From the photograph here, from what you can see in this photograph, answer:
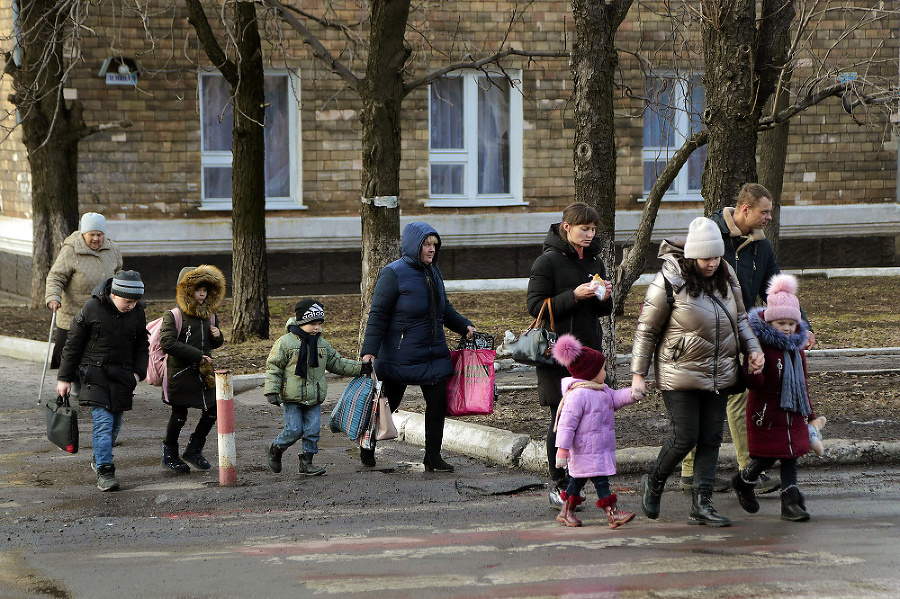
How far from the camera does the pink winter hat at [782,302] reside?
6168 mm

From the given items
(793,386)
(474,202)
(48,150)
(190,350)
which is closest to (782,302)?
(793,386)

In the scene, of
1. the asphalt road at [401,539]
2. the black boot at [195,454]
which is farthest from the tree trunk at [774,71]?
A: the black boot at [195,454]

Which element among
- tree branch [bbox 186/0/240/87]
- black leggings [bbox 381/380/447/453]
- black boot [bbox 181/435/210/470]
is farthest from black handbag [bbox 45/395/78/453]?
tree branch [bbox 186/0/240/87]

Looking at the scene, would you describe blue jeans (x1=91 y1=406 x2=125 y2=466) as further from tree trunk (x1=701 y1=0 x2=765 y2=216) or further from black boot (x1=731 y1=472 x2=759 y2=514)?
tree trunk (x1=701 y1=0 x2=765 y2=216)

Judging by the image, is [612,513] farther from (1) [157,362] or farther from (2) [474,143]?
(2) [474,143]

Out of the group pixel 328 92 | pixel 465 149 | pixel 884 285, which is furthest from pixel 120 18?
pixel 884 285

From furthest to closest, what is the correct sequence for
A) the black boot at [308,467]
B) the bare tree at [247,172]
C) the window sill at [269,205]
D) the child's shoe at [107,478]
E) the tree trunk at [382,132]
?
the window sill at [269,205], the bare tree at [247,172], the tree trunk at [382,132], the black boot at [308,467], the child's shoe at [107,478]

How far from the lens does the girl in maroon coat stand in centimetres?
616

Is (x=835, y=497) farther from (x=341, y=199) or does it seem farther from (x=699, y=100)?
(x=699, y=100)

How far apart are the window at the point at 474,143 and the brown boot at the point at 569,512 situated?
14.1 m

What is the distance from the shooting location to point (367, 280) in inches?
472

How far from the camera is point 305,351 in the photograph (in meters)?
7.62

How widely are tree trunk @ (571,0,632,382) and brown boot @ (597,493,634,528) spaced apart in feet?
10.7

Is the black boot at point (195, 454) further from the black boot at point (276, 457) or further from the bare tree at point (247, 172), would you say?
the bare tree at point (247, 172)
